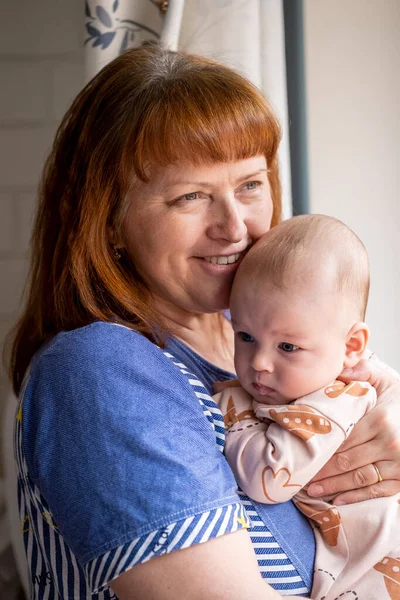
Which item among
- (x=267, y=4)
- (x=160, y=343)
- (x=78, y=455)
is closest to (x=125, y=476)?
(x=78, y=455)

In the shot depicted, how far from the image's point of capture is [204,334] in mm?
1386

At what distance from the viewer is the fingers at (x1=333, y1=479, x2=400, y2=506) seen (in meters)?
1.13

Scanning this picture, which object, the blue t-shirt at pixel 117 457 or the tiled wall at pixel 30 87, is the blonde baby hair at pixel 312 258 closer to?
the blue t-shirt at pixel 117 457

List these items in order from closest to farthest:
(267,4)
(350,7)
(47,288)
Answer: (47,288)
(267,4)
(350,7)

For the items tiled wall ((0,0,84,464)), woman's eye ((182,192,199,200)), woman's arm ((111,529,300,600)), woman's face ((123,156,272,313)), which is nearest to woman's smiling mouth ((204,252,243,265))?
woman's face ((123,156,272,313))

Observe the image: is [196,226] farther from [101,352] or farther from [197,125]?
[101,352]

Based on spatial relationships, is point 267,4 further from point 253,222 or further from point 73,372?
point 73,372

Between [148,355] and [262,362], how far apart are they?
0.19 metres

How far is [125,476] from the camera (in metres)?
0.91

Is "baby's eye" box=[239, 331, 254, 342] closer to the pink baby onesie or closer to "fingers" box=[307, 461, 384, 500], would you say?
the pink baby onesie

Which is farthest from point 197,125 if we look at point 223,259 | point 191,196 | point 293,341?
point 293,341

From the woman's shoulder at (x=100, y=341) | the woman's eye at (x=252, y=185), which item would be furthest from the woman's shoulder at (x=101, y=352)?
the woman's eye at (x=252, y=185)

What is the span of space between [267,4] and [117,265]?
766 millimetres

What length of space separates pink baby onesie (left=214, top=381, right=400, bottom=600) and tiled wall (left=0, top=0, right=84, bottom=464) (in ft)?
3.65
